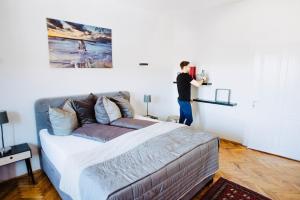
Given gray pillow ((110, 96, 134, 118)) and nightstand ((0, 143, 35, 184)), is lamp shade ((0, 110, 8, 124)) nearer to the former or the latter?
nightstand ((0, 143, 35, 184))

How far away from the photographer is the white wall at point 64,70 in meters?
2.55

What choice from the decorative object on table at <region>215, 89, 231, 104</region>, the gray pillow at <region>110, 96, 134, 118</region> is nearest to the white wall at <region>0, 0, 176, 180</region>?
the gray pillow at <region>110, 96, 134, 118</region>

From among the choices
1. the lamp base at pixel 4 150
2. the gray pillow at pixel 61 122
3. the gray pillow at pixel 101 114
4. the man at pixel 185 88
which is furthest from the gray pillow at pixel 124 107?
the lamp base at pixel 4 150

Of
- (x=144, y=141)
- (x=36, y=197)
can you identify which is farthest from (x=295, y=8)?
(x=36, y=197)

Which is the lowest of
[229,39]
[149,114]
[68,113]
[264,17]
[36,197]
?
[36,197]

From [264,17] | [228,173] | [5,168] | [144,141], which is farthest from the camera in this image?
[264,17]

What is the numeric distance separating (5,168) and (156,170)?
88.6 inches

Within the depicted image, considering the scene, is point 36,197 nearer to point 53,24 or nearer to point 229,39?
point 53,24

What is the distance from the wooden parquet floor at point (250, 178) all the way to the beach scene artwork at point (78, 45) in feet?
5.70

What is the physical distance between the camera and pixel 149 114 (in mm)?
4535

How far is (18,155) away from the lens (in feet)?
7.86

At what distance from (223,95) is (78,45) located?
3007 mm

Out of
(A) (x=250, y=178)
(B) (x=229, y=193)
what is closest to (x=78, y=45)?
(B) (x=229, y=193)

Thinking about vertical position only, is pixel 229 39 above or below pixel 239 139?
above
